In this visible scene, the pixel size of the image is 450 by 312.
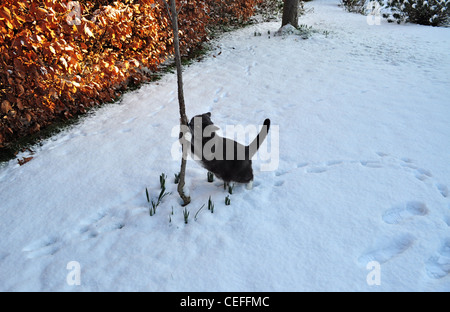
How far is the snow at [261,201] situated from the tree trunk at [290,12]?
14.9 feet

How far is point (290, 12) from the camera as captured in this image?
28.8ft

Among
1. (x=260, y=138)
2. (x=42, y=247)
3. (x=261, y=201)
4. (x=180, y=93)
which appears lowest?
(x=42, y=247)

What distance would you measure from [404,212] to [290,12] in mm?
8291

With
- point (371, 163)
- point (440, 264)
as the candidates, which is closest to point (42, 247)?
point (440, 264)

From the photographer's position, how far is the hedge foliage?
2.95m

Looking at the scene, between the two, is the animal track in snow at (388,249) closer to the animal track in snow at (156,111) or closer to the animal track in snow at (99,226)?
the animal track in snow at (99,226)

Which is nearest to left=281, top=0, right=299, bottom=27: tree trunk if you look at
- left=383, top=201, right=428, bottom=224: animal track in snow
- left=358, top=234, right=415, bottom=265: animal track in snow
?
left=383, top=201, right=428, bottom=224: animal track in snow

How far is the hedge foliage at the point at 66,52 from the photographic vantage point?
9.68 ft

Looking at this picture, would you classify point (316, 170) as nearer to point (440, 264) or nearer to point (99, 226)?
point (440, 264)

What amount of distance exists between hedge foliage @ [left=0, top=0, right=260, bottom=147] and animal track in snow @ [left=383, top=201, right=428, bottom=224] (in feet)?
11.8

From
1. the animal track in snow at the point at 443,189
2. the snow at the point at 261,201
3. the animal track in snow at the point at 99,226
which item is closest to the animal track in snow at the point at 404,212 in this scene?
the snow at the point at 261,201

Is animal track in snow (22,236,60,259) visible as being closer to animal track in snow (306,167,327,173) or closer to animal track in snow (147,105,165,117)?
animal track in snow (306,167,327,173)

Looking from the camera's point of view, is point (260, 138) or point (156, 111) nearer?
point (260, 138)

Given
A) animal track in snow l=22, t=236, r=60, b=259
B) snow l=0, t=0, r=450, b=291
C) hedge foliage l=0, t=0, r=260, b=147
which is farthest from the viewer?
hedge foliage l=0, t=0, r=260, b=147
